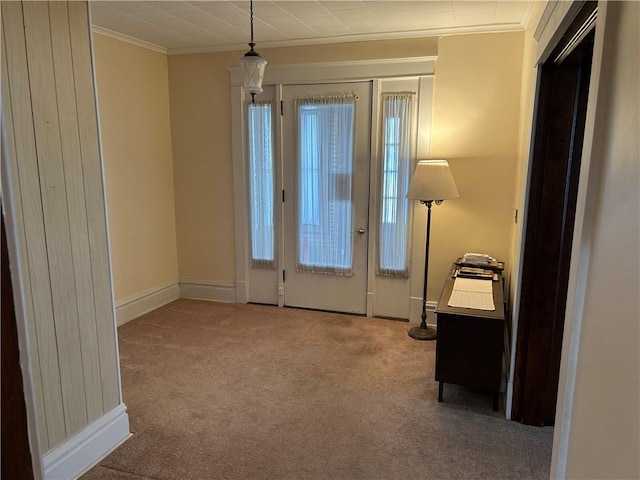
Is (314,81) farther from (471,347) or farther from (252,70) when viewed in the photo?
(471,347)

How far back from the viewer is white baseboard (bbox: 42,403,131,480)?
2035 millimetres

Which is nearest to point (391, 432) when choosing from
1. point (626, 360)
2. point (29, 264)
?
point (626, 360)

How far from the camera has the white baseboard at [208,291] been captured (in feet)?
15.3

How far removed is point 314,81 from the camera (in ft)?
13.3

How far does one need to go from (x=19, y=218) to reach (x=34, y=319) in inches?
17.1

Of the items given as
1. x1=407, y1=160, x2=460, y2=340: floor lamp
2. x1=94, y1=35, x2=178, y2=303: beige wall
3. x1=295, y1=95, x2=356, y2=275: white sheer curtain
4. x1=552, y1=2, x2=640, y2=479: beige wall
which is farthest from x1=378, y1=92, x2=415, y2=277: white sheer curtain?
x1=552, y1=2, x2=640, y2=479: beige wall

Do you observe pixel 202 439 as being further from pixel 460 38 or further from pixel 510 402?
pixel 460 38

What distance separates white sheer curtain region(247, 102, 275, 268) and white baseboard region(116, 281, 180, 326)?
94cm

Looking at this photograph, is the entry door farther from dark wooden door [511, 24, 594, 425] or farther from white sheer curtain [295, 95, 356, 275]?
dark wooden door [511, 24, 594, 425]

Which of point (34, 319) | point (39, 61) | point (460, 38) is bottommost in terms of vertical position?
point (34, 319)

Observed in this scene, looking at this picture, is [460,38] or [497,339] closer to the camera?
[497,339]

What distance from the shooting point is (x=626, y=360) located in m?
0.90

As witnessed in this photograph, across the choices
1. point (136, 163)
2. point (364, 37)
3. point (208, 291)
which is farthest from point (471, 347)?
point (136, 163)

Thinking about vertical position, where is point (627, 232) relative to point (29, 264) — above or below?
above
